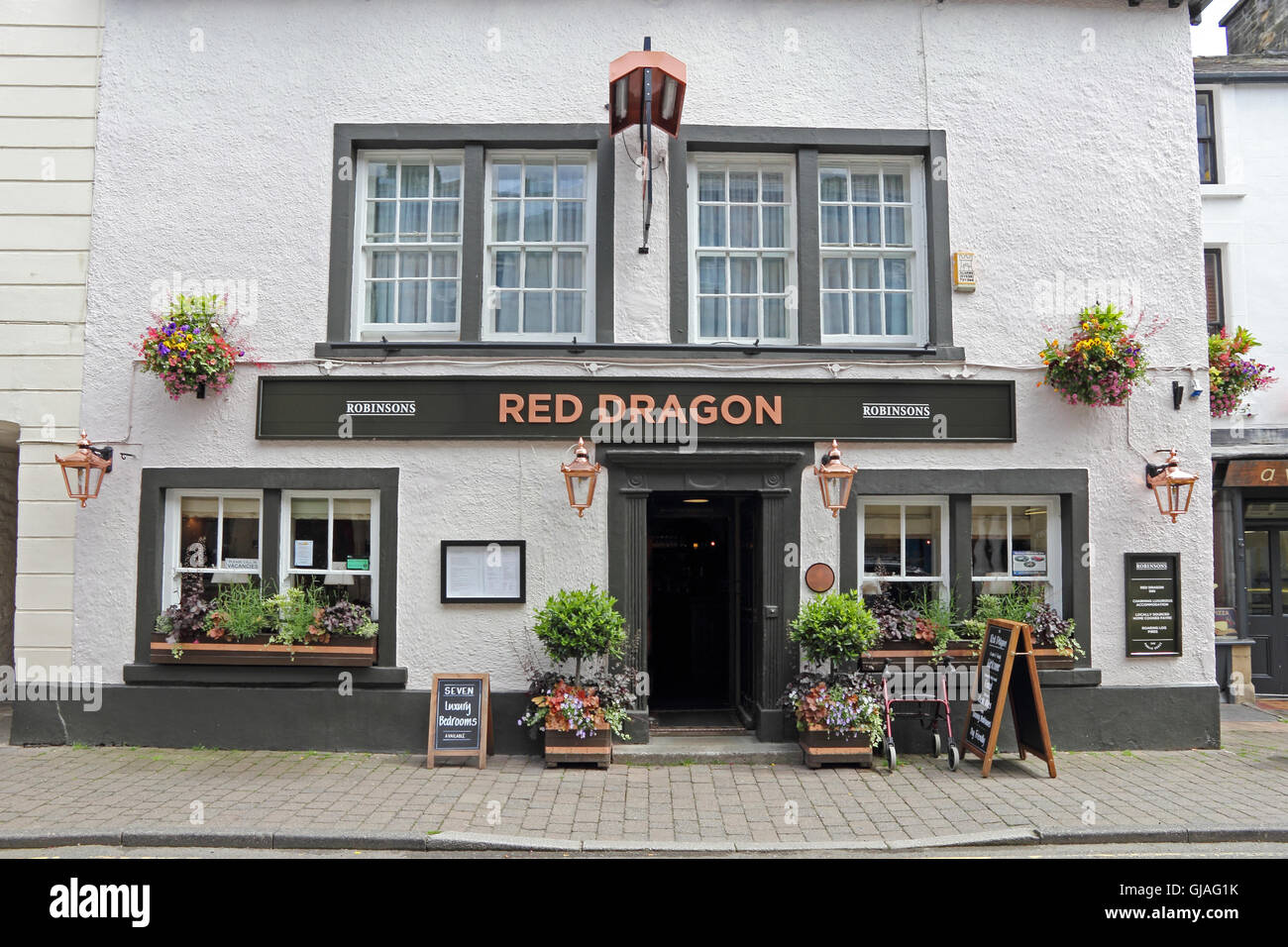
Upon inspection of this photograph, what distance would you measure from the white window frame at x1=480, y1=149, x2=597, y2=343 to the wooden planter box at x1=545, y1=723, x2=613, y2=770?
12.7ft

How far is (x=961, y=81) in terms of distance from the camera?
8.63 meters

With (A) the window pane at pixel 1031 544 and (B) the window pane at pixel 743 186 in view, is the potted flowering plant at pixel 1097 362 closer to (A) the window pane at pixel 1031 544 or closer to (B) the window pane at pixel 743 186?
(A) the window pane at pixel 1031 544

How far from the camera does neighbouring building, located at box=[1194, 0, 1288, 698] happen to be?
11148 mm

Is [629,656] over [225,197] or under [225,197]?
under

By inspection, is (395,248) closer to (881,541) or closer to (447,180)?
(447,180)

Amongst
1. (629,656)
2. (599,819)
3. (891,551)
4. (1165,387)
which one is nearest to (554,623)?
(629,656)

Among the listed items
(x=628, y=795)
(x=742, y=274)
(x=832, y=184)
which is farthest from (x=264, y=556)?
(x=832, y=184)

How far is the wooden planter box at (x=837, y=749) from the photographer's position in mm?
7445

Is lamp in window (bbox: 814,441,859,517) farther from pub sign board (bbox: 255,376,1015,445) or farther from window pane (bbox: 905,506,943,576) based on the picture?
window pane (bbox: 905,506,943,576)

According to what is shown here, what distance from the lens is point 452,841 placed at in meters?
5.78

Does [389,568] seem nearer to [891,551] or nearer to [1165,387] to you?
[891,551]

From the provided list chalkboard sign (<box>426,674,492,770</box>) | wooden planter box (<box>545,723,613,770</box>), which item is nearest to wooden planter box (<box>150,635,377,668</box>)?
chalkboard sign (<box>426,674,492,770</box>)

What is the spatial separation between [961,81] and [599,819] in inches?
314

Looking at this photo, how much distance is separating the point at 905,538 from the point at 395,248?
6094 mm
